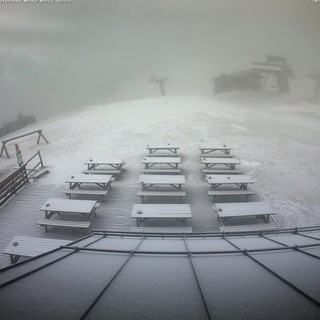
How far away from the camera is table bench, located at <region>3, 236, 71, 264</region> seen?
25.9 feet

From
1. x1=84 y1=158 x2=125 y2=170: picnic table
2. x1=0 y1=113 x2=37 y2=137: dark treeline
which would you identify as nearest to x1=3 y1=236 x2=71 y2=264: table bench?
x1=84 y1=158 x2=125 y2=170: picnic table

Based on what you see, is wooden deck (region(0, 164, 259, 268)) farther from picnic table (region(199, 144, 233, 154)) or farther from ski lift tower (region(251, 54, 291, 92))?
ski lift tower (region(251, 54, 291, 92))

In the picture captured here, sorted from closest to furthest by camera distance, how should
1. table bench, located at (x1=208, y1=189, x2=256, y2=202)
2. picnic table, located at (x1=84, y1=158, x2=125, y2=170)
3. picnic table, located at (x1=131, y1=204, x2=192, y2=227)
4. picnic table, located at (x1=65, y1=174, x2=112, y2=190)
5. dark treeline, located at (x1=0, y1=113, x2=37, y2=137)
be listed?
picnic table, located at (x1=131, y1=204, x2=192, y2=227) → table bench, located at (x1=208, y1=189, x2=256, y2=202) → picnic table, located at (x1=65, y1=174, x2=112, y2=190) → picnic table, located at (x1=84, y1=158, x2=125, y2=170) → dark treeline, located at (x1=0, y1=113, x2=37, y2=137)

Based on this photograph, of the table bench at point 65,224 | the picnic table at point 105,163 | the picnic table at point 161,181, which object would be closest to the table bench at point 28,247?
the table bench at point 65,224

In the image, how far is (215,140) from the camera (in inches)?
805

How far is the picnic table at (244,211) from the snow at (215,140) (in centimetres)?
91

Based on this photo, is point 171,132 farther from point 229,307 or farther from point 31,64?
point 31,64

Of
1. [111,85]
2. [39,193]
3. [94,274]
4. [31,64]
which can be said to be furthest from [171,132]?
[31,64]

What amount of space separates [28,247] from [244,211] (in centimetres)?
829

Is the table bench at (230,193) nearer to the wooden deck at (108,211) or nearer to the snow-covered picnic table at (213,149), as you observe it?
the wooden deck at (108,211)

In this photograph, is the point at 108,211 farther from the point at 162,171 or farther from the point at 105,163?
the point at 162,171

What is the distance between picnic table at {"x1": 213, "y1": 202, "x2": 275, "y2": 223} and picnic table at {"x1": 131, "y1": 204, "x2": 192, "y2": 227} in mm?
1380

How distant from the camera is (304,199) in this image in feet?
37.5

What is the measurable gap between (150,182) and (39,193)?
631 cm
